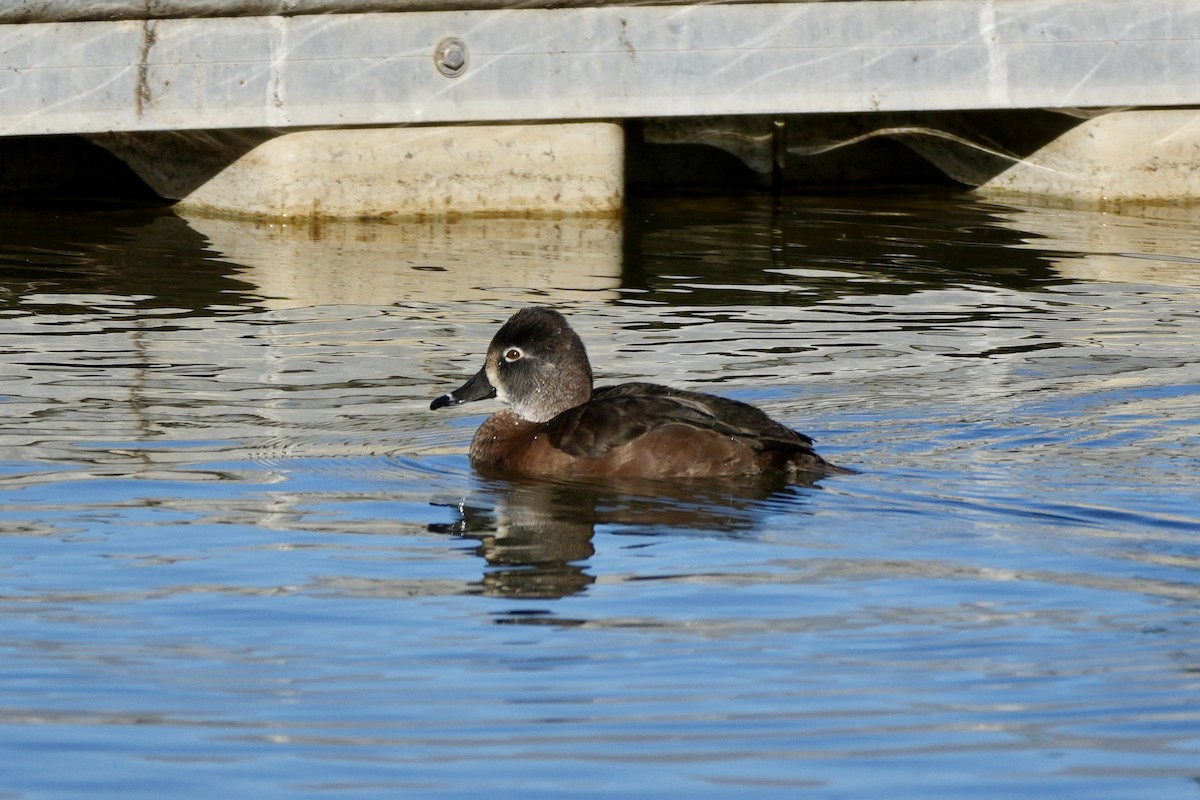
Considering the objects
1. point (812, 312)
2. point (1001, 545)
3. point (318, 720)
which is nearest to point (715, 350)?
point (812, 312)

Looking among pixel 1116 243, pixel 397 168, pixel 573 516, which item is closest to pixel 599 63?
pixel 397 168

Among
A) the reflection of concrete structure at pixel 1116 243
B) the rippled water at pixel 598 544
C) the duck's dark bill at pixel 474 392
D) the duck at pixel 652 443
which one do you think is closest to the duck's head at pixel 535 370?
the duck's dark bill at pixel 474 392

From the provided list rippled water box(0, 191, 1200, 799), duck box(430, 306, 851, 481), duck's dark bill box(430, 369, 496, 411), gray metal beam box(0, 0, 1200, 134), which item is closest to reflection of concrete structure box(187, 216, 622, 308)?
rippled water box(0, 191, 1200, 799)

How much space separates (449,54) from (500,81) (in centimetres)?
32

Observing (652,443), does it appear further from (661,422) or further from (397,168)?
(397,168)

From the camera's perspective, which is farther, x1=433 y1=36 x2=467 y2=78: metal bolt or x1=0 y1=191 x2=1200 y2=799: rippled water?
x1=433 y1=36 x2=467 y2=78: metal bolt

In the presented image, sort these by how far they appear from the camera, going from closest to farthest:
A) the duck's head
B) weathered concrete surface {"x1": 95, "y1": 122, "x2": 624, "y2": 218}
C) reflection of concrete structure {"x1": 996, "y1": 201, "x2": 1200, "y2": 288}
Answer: the duck's head → reflection of concrete structure {"x1": 996, "y1": 201, "x2": 1200, "y2": 288} → weathered concrete surface {"x1": 95, "y1": 122, "x2": 624, "y2": 218}

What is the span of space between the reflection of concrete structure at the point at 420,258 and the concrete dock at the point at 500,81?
0.19 metres

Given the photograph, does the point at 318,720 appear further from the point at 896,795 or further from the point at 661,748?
the point at 896,795

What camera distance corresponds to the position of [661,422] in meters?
6.46

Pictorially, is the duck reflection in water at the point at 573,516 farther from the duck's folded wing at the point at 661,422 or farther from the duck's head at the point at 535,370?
the duck's head at the point at 535,370

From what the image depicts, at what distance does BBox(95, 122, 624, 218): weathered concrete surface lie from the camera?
36.8 feet

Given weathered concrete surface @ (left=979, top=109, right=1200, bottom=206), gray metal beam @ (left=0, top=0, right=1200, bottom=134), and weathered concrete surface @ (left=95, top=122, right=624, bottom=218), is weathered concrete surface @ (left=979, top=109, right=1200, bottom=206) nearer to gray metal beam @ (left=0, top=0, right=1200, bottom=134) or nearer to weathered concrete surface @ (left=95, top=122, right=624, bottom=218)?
gray metal beam @ (left=0, top=0, right=1200, bottom=134)

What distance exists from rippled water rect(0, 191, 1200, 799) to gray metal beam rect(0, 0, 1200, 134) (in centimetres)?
96
